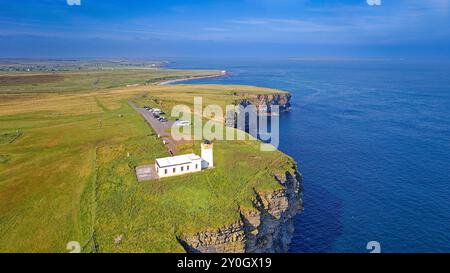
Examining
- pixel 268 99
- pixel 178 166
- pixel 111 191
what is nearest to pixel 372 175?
pixel 178 166

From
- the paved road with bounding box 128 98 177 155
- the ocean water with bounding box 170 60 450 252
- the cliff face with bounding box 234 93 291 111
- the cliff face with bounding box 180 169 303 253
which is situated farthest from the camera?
the cliff face with bounding box 234 93 291 111

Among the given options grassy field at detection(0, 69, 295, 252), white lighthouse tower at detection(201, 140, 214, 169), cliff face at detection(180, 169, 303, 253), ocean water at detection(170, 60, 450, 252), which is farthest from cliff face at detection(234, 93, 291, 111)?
white lighthouse tower at detection(201, 140, 214, 169)

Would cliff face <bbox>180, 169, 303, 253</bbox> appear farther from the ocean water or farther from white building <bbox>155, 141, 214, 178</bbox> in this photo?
white building <bbox>155, 141, 214, 178</bbox>

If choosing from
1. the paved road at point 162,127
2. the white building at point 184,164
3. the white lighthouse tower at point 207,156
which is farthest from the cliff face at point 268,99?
the white building at point 184,164

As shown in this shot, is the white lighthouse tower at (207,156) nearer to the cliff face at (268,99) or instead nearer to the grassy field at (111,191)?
the grassy field at (111,191)

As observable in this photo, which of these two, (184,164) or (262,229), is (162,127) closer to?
(184,164)
